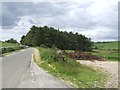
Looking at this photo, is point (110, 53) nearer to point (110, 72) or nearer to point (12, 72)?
point (110, 72)

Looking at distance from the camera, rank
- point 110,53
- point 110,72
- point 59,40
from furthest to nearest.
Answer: point 59,40
point 110,53
point 110,72

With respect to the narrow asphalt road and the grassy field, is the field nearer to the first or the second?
the grassy field

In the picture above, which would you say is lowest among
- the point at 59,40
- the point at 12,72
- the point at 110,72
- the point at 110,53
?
the point at 110,53

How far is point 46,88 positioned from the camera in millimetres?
14250

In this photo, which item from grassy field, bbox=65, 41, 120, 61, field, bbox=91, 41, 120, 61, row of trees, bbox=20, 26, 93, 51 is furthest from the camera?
row of trees, bbox=20, 26, 93, 51

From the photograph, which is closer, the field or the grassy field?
the grassy field

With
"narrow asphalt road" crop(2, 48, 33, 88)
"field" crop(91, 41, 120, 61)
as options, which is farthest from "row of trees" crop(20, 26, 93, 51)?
"narrow asphalt road" crop(2, 48, 33, 88)

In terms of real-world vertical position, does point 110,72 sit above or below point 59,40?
below

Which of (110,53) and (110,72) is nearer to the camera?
(110,72)

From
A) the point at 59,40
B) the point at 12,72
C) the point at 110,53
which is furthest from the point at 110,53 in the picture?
the point at 59,40

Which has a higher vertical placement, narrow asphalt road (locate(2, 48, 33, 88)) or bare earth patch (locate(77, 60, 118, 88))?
narrow asphalt road (locate(2, 48, 33, 88))

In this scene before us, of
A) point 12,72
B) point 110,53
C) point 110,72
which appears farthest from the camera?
point 110,53

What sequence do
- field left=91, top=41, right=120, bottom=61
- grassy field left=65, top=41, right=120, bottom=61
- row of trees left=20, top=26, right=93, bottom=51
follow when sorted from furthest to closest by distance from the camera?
row of trees left=20, top=26, right=93, bottom=51 → field left=91, top=41, right=120, bottom=61 → grassy field left=65, top=41, right=120, bottom=61

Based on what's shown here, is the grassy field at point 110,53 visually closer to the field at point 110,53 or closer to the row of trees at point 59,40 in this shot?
the field at point 110,53
